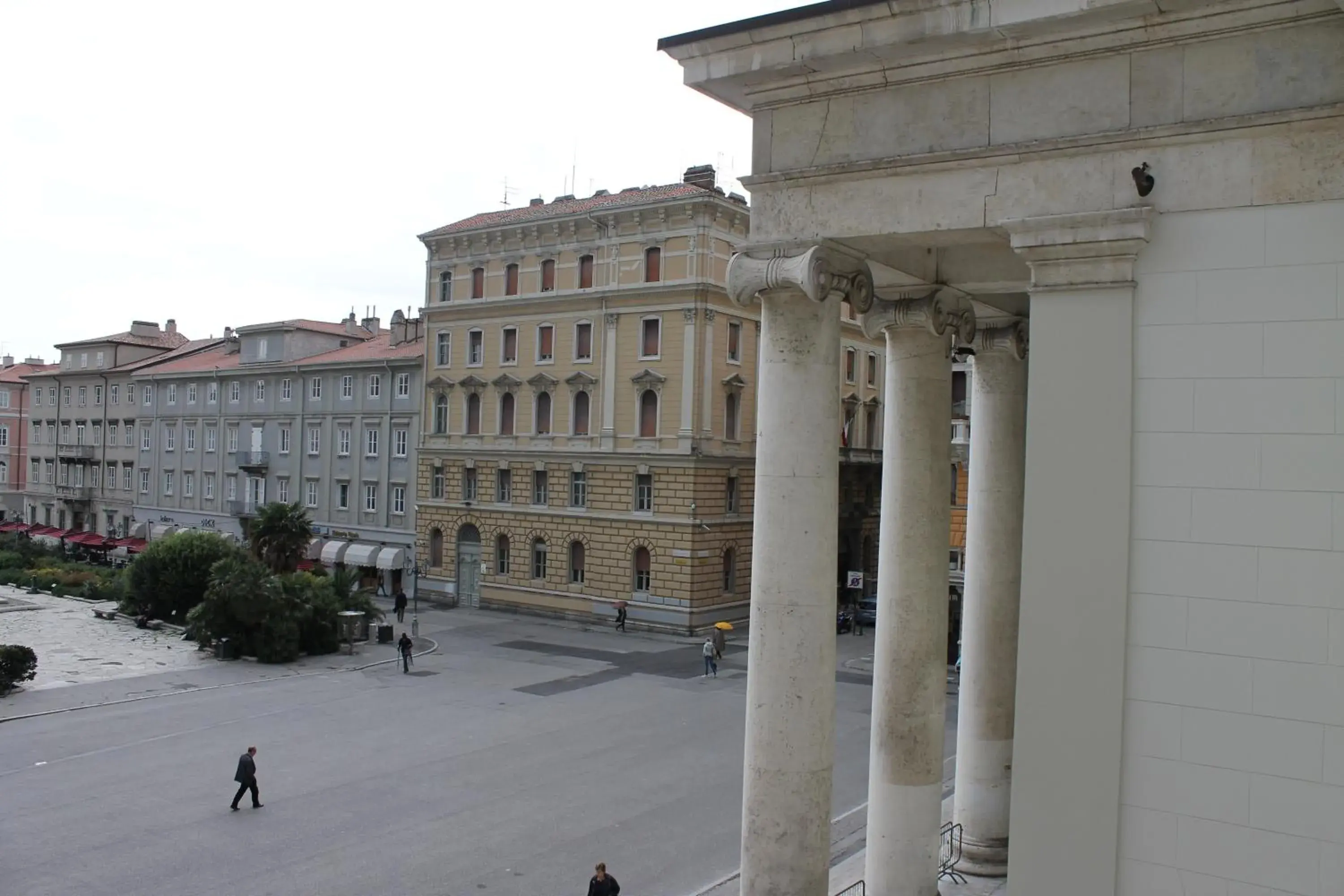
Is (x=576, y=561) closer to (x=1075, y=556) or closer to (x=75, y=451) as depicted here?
(x=1075, y=556)

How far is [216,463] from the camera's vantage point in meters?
68.1

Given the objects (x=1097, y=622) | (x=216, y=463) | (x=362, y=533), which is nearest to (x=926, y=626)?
(x=1097, y=622)

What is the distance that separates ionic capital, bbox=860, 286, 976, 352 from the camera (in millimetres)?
12617

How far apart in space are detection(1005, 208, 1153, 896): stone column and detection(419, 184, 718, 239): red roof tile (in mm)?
35653

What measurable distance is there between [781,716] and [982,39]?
6249 mm

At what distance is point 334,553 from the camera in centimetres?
5691

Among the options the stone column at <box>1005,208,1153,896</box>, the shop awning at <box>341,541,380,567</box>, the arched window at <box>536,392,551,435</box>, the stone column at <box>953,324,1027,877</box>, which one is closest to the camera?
the stone column at <box>1005,208,1153,896</box>

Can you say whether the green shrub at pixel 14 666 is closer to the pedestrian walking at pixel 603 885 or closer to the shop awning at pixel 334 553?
the pedestrian walking at pixel 603 885

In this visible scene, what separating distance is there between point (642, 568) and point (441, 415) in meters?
14.2

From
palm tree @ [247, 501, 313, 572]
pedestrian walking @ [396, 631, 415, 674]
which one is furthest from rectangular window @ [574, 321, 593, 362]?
pedestrian walking @ [396, 631, 415, 674]

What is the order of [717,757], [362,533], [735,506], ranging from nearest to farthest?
[717,757] < [735,506] < [362,533]

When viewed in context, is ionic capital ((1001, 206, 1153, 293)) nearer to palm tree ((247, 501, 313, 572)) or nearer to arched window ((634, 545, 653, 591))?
arched window ((634, 545, 653, 591))

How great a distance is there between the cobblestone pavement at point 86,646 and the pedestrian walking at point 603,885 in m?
24.3

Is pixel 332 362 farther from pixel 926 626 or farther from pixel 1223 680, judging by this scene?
pixel 1223 680
